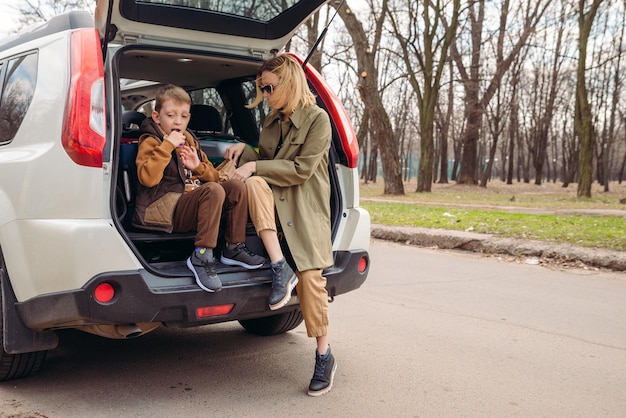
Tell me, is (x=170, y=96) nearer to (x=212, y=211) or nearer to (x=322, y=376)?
(x=212, y=211)

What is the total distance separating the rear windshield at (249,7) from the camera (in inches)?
144

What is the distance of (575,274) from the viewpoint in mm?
7047

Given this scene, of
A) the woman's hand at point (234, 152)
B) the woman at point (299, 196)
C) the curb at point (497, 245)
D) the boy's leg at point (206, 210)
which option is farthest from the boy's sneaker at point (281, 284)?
the curb at point (497, 245)

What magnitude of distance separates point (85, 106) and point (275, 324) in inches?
82.5

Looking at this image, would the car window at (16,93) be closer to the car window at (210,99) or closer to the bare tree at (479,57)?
the car window at (210,99)

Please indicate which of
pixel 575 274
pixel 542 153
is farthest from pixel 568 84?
pixel 575 274

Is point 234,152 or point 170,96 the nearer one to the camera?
point 170,96

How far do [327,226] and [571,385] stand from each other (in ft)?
5.38

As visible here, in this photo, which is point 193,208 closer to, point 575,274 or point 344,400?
point 344,400

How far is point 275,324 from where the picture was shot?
447 cm

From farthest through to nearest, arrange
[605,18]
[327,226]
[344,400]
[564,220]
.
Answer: [605,18] < [564,220] < [327,226] < [344,400]

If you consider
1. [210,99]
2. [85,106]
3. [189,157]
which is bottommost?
[189,157]

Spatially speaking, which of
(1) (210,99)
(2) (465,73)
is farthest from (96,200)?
(2) (465,73)

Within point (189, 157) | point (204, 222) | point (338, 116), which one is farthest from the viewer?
point (338, 116)
